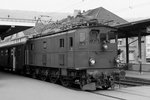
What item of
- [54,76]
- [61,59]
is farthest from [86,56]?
[54,76]

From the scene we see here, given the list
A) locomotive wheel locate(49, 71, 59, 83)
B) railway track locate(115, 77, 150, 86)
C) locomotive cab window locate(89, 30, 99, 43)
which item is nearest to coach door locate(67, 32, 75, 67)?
locomotive cab window locate(89, 30, 99, 43)

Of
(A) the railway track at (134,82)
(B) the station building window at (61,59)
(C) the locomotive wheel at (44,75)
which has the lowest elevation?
(A) the railway track at (134,82)

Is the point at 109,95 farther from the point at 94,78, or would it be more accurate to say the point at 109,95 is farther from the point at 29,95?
the point at 29,95

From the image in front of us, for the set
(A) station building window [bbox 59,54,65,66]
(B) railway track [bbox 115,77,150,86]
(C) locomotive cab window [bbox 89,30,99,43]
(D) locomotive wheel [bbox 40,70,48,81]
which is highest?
(C) locomotive cab window [bbox 89,30,99,43]

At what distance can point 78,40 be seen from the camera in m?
13.5

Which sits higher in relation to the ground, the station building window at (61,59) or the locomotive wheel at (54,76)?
the station building window at (61,59)

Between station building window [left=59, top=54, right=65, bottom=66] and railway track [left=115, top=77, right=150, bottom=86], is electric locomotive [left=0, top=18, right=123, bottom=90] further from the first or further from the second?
railway track [left=115, top=77, right=150, bottom=86]

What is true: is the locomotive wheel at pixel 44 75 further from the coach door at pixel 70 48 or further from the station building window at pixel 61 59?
the coach door at pixel 70 48

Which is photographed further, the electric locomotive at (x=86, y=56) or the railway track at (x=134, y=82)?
the railway track at (x=134, y=82)

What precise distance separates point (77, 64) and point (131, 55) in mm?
47404

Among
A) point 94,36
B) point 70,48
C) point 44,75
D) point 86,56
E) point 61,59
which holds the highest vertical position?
point 94,36

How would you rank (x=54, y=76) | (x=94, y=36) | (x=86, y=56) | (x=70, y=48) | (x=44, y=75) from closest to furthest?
(x=86, y=56) < (x=94, y=36) < (x=70, y=48) < (x=54, y=76) < (x=44, y=75)

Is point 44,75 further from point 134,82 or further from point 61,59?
point 134,82

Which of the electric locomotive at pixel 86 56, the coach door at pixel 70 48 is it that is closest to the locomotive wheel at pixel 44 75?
the electric locomotive at pixel 86 56
